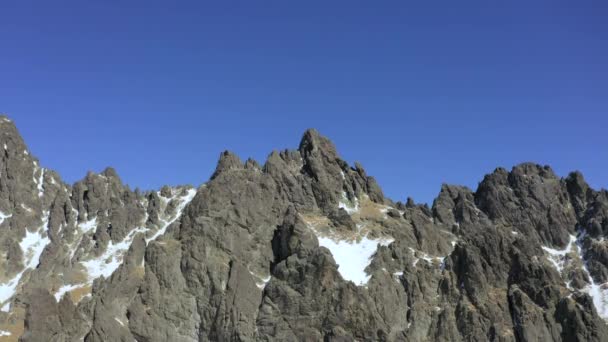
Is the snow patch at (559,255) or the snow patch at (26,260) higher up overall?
the snow patch at (559,255)

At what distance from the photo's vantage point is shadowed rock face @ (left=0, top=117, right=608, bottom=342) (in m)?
135

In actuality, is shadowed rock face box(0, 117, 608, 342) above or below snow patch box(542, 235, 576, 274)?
below

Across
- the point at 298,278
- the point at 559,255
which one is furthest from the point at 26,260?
the point at 559,255

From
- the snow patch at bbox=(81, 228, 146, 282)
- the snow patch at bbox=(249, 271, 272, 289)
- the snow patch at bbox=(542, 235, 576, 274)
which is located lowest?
the snow patch at bbox=(249, 271, 272, 289)

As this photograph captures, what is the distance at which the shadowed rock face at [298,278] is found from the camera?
5315 inches

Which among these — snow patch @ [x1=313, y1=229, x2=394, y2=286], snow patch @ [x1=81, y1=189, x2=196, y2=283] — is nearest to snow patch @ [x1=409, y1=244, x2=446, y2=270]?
→ snow patch @ [x1=313, y1=229, x2=394, y2=286]

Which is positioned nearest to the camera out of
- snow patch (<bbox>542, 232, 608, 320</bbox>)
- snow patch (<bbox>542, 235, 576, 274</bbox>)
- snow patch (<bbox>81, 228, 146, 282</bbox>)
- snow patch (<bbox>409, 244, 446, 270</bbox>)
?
snow patch (<bbox>409, 244, 446, 270</bbox>)

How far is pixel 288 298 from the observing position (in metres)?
137

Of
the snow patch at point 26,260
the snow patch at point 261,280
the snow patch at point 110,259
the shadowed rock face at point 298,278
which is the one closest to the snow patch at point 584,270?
the shadowed rock face at point 298,278

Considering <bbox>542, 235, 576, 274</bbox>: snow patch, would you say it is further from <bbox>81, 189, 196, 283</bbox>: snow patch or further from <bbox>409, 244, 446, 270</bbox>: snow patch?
<bbox>81, 189, 196, 283</bbox>: snow patch

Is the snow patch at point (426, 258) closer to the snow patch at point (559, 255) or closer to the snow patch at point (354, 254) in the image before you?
the snow patch at point (354, 254)

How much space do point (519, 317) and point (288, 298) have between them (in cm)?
5305

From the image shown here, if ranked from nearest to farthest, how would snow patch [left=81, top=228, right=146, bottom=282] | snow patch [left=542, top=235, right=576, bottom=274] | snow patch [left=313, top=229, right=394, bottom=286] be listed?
snow patch [left=313, top=229, right=394, bottom=286] < snow patch [left=81, top=228, right=146, bottom=282] < snow patch [left=542, top=235, right=576, bottom=274]

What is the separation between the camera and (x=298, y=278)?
13962cm
